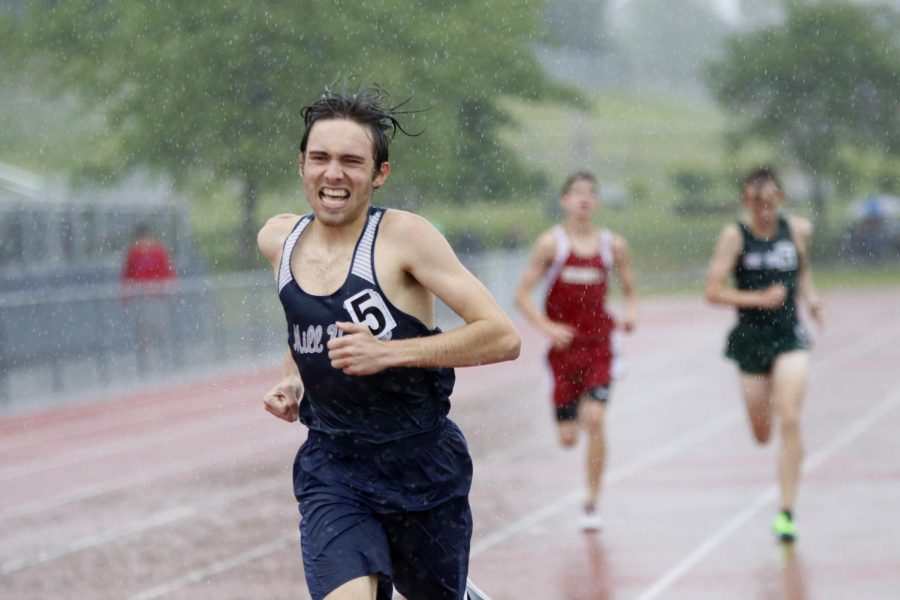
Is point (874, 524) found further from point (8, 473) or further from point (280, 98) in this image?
point (280, 98)

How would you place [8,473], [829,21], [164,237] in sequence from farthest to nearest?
[829,21], [164,237], [8,473]

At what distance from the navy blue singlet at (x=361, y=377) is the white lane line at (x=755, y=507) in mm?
3145

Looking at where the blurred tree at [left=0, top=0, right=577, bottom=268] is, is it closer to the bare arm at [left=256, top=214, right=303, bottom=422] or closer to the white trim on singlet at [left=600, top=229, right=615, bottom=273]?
the white trim on singlet at [left=600, top=229, right=615, bottom=273]

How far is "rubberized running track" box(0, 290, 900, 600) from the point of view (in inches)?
307

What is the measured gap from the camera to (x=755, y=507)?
31.8 ft

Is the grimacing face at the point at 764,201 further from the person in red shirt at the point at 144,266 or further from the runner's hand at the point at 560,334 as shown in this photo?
the person in red shirt at the point at 144,266

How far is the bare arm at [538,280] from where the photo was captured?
363 inches

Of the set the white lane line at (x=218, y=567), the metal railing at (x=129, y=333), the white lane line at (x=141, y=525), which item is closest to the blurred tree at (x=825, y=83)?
the metal railing at (x=129, y=333)

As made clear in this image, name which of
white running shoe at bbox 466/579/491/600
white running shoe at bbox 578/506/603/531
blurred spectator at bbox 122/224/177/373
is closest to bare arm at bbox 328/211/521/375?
white running shoe at bbox 466/579/491/600

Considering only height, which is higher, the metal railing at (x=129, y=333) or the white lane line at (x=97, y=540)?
the metal railing at (x=129, y=333)

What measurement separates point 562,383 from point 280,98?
1848 centimetres

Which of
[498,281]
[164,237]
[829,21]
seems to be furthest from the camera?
[829,21]

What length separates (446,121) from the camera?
2938 centimetres

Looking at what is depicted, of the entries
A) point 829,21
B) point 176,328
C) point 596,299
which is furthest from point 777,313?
point 829,21
